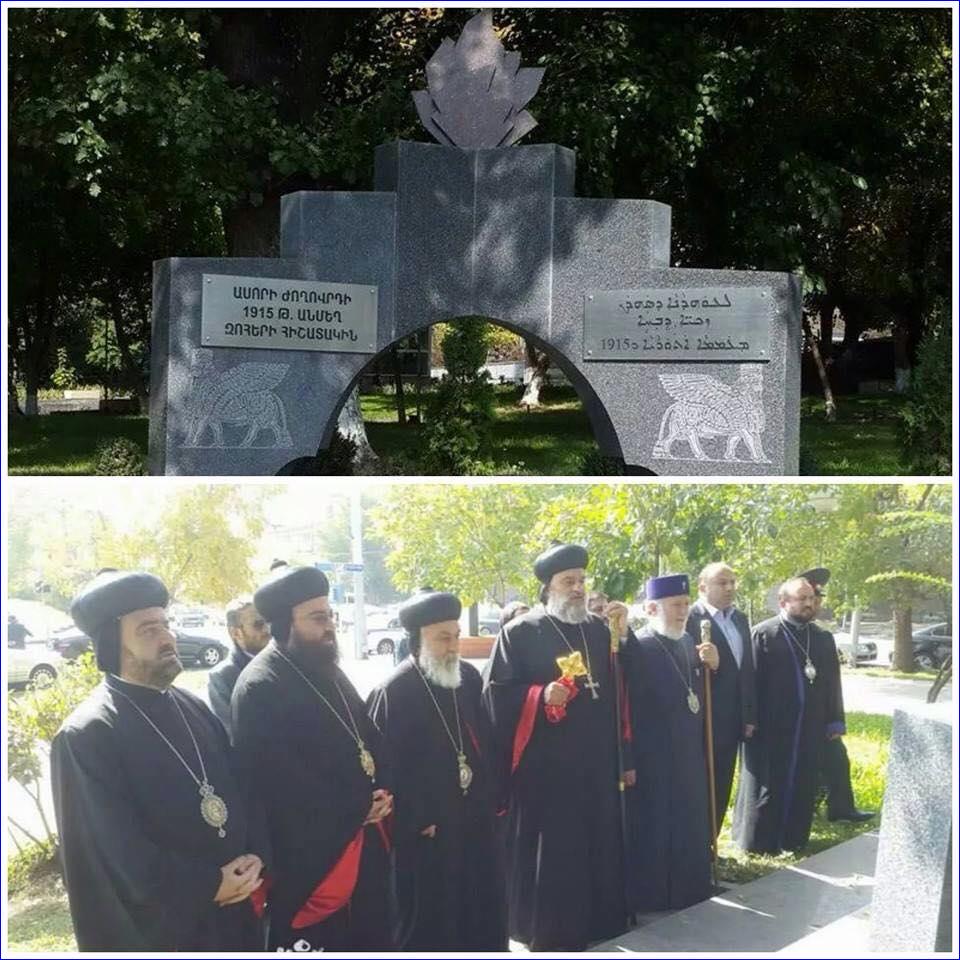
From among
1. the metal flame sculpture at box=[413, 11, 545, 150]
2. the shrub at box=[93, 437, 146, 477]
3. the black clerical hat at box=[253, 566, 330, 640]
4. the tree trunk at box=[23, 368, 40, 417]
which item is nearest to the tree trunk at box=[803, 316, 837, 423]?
the shrub at box=[93, 437, 146, 477]

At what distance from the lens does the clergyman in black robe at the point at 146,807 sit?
407 cm

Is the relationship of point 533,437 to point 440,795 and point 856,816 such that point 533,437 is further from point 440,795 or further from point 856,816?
point 440,795

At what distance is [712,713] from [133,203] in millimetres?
13342

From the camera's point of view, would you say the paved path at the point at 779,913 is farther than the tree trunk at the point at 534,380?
No

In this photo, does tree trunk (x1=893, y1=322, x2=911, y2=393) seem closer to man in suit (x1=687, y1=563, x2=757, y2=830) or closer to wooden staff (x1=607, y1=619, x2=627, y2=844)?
man in suit (x1=687, y1=563, x2=757, y2=830)

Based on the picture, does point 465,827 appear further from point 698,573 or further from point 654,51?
point 654,51

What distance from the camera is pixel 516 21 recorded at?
48.5 ft

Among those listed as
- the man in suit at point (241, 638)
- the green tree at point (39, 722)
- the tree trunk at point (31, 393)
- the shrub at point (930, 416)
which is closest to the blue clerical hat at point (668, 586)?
the man in suit at point (241, 638)

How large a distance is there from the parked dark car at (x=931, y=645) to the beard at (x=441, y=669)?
171 cm

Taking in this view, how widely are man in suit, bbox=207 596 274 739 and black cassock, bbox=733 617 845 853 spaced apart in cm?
187

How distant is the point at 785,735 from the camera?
16.8 feet

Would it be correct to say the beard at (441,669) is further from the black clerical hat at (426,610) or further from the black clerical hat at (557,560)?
the black clerical hat at (557,560)

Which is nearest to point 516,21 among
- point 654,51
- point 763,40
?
point 654,51

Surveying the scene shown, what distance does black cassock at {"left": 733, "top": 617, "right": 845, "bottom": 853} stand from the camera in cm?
507
